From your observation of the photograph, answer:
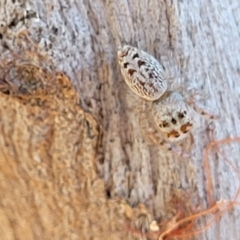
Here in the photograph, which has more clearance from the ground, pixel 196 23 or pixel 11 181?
pixel 196 23

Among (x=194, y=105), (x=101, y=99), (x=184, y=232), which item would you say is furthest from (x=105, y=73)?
(x=184, y=232)

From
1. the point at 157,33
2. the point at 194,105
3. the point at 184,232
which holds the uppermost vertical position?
the point at 157,33

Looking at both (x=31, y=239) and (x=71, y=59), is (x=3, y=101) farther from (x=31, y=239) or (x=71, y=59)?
(x=31, y=239)
